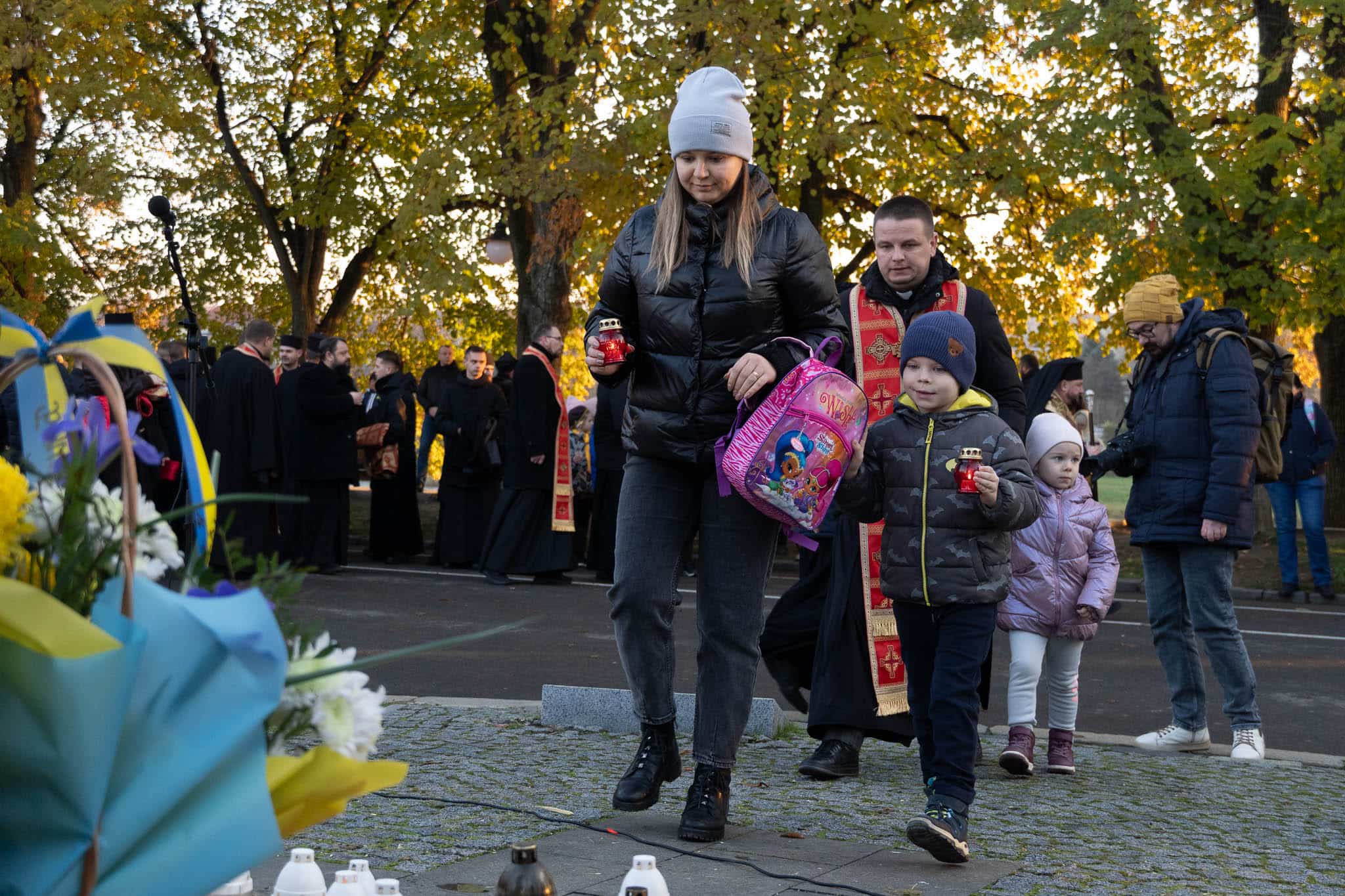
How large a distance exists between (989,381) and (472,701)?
3068 mm

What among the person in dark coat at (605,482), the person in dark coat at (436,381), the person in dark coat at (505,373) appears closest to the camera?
the person in dark coat at (605,482)

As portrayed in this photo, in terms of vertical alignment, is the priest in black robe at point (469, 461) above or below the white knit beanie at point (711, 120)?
below

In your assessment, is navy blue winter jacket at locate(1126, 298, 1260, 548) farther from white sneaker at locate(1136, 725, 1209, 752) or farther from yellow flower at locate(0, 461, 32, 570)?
yellow flower at locate(0, 461, 32, 570)

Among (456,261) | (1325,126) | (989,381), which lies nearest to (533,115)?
(456,261)

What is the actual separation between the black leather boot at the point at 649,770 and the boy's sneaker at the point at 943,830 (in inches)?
32.9

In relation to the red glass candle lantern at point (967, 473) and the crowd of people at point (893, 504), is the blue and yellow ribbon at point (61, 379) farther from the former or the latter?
the red glass candle lantern at point (967, 473)

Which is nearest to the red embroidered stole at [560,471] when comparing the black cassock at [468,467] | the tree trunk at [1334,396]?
the black cassock at [468,467]

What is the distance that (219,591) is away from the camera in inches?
71.4

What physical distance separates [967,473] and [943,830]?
3.46 feet

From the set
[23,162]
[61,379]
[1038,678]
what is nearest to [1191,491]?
[1038,678]

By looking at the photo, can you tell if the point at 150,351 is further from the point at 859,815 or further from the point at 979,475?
the point at 859,815

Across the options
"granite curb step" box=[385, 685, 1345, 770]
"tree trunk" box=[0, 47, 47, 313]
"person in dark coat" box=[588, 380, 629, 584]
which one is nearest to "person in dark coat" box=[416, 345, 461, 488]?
"person in dark coat" box=[588, 380, 629, 584]

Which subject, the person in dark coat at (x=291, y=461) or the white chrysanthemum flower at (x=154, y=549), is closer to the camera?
the white chrysanthemum flower at (x=154, y=549)

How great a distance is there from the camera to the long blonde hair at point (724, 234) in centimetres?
504
